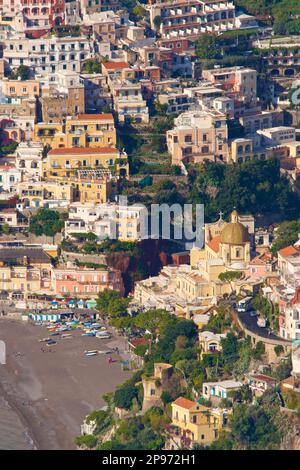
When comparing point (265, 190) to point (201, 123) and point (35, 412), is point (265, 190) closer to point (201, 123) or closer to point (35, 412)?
point (201, 123)

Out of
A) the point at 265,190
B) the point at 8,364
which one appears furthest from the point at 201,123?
the point at 8,364

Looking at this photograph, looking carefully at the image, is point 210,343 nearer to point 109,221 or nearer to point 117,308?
point 117,308

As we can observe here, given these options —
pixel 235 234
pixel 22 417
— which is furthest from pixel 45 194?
pixel 22 417

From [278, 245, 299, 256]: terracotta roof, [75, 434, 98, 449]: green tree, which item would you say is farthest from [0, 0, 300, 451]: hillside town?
[278, 245, 299, 256]: terracotta roof

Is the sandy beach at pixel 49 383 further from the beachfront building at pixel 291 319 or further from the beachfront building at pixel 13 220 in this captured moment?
the beachfront building at pixel 291 319

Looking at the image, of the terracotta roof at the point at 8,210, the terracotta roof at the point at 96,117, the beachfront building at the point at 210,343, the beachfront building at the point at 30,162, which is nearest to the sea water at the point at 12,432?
the beachfront building at the point at 210,343

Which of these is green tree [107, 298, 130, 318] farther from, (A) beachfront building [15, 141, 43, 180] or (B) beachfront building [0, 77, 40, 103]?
(B) beachfront building [0, 77, 40, 103]
